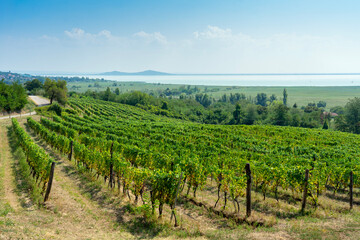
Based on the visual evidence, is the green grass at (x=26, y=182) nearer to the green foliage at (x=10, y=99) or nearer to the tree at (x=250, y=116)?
the green foliage at (x=10, y=99)

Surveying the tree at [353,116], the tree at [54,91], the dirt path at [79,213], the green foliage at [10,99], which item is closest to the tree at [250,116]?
Answer: the tree at [353,116]

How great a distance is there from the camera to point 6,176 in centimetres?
1836

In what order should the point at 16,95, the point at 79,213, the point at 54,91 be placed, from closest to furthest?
the point at 79,213, the point at 16,95, the point at 54,91

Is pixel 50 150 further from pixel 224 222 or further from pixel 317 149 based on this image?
pixel 317 149

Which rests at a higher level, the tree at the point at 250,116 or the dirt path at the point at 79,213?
the dirt path at the point at 79,213

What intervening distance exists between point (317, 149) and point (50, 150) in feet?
117

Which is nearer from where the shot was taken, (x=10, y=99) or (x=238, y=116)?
(x=10, y=99)

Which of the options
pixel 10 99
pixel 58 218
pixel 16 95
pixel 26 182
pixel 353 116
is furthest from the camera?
pixel 353 116

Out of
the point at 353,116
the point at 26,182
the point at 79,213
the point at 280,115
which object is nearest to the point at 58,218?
the point at 79,213

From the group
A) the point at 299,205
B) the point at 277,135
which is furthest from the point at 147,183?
the point at 277,135

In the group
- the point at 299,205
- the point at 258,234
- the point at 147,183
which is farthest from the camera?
the point at 147,183

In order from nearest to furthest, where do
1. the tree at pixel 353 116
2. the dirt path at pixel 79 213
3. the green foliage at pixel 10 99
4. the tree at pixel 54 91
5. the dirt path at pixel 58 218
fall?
the dirt path at pixel 58 218
the dirt path at pixel 79 213
the green foliage at pixel 10 99
the tree at pixel 54 91
the tree at pixel 353 116

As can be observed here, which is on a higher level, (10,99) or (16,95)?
(16,95)

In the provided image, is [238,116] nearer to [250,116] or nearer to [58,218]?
[250,116]
